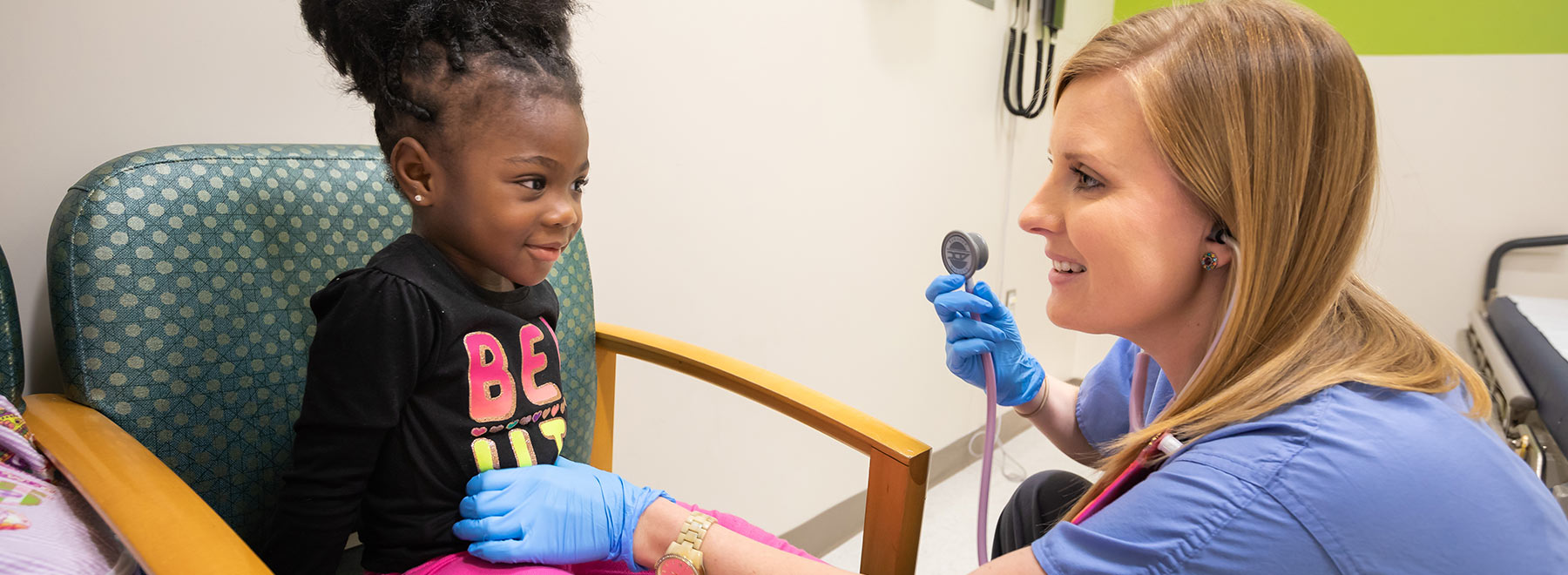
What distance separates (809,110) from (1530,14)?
2.34m

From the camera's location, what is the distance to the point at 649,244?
1401 mm

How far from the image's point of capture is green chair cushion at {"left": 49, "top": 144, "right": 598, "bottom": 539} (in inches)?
29.5

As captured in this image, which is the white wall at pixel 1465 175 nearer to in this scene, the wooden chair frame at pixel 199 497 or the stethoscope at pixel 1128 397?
the stethoscope at pixel 1128 397

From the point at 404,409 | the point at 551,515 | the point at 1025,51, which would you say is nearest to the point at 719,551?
the point at 551,515

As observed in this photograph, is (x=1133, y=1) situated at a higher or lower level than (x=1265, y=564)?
higher

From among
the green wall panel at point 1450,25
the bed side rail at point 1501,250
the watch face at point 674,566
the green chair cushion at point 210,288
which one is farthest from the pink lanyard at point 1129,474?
the bed side rail at point 1501,250

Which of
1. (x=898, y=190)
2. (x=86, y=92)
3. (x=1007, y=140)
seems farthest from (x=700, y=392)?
(x=1007, y=140)

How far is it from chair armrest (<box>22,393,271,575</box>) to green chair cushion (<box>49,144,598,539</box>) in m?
0.04

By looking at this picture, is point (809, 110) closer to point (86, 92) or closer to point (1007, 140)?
point (1007, 140)

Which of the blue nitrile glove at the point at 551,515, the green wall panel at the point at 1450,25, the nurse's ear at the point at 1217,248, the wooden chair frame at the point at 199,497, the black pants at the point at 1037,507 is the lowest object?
the black pants at the point at 1037,507

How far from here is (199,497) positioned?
2.07 feet

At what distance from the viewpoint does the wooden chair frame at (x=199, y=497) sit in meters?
0.56

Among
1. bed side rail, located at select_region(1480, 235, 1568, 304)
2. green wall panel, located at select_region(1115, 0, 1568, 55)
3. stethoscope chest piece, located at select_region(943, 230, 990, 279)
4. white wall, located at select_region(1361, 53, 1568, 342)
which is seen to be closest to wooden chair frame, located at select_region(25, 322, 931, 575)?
stethoscope chest piece, located at select_region(943, 230, 990, 279)

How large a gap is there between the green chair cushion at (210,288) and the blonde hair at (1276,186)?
875mm
